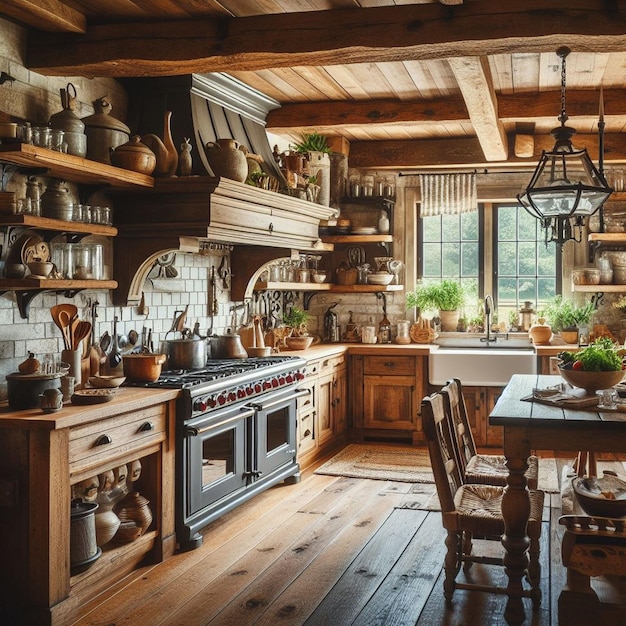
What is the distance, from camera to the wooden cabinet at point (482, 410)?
7156 millimetres

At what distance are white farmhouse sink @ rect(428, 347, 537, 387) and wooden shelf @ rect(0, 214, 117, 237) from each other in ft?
12.4

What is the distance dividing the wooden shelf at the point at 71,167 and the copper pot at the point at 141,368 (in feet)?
3.23

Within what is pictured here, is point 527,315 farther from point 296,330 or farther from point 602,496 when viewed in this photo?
point 602,496

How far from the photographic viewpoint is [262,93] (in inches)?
241

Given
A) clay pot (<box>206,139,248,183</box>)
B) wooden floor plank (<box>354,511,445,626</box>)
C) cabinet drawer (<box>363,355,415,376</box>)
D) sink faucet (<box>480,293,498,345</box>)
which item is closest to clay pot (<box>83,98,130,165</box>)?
clay pot (<box>206,139,248,183</box>)

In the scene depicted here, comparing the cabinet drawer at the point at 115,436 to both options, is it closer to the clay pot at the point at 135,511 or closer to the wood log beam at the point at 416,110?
the clay pot at the point at 135,511

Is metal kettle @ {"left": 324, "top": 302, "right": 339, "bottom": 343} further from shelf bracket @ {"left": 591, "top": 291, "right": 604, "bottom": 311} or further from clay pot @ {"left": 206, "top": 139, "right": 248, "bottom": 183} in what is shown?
clay pot @ {"left": 206, "top": 139, "right": 248, "bottom": 183}

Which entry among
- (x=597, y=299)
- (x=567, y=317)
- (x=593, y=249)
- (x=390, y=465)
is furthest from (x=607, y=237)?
(x=390, y=465)

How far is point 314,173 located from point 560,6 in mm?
3812

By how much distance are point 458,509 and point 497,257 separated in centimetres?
478

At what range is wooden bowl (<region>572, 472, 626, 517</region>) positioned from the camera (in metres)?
3.41

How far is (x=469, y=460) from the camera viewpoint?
4.61 m

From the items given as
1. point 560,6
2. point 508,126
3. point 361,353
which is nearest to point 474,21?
point 560,6

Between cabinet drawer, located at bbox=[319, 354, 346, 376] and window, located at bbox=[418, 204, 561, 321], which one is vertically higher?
window, located at bbox=[418, 204, 561, 321]
